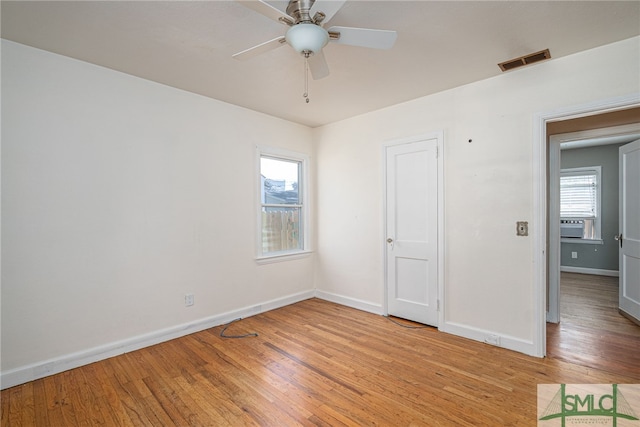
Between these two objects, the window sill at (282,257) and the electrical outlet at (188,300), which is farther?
the window sill at (282,257)

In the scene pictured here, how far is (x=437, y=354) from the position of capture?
270cm

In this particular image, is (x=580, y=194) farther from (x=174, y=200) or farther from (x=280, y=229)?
(x=174, y=200)

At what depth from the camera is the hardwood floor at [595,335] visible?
2535 millimetres

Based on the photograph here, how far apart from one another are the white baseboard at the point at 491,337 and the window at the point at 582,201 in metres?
5.00

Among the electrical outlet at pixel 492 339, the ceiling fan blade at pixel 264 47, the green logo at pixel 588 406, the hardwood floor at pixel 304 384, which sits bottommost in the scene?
the hardwood floor at pixel 304 384

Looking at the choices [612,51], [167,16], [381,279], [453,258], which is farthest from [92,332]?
[612,51]

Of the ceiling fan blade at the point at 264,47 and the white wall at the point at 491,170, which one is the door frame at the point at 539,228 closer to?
the white wall at the point at 491,170

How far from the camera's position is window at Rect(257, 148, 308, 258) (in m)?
4.00

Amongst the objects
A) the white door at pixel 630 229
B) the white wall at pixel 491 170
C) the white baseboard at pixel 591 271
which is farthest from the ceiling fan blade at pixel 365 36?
the white baseboard at pixel 591 271

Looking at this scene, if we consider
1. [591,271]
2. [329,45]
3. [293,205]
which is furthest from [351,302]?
[591,271]

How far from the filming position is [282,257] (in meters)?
4.12

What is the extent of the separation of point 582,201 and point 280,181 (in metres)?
6.35

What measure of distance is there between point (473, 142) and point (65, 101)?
12.3ft

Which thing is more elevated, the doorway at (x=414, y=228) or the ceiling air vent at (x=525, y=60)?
the ceiling air vent at (x=525, y=60)
